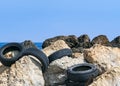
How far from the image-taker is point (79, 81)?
1625cm

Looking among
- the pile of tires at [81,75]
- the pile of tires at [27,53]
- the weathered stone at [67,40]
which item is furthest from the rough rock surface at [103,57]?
the weathered stone at [67,40]

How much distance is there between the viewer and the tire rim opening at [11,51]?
58.7ft

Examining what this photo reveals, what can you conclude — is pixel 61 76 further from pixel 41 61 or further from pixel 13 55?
pixel 13 55

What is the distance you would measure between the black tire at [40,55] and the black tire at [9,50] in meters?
0.34

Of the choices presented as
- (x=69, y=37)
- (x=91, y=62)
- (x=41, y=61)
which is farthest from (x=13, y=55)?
(x=69, y=37)

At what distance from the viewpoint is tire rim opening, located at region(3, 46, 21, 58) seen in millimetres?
17902

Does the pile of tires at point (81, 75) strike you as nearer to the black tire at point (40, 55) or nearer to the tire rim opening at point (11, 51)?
the black tire at point (40, 55)

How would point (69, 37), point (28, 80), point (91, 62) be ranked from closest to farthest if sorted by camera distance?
point (28, 80) < point (91, 62) < point (69, 37)

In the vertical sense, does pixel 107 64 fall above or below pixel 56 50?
below

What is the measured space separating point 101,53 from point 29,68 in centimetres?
266

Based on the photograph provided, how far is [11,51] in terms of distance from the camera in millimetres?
18438

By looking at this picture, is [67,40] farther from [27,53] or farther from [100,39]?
[27,53]

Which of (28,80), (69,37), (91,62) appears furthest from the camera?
(69,37)

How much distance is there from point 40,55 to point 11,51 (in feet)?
6.20
